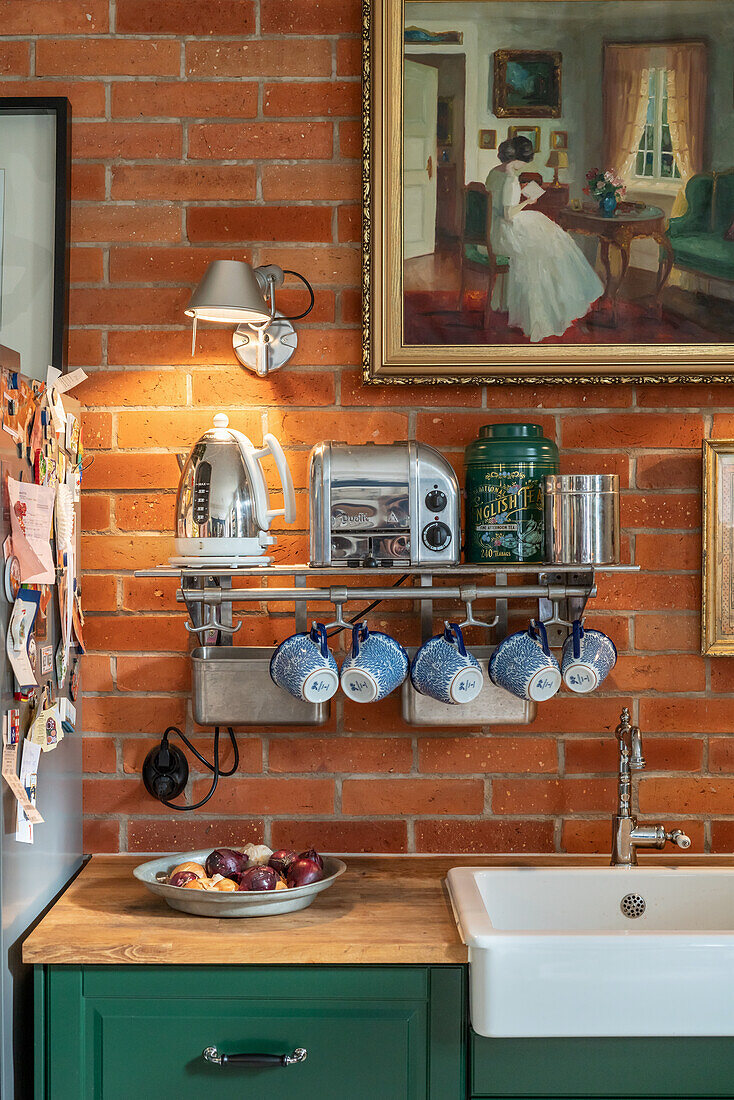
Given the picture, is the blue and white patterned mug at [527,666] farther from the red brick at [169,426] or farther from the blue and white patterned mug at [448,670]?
the red brick at [169,426]

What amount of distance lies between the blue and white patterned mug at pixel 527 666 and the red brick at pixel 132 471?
66 centimetres

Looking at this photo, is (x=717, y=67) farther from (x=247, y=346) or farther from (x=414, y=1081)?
(x=414, y=1081)

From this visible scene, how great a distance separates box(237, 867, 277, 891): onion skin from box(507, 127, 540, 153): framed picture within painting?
1.30m

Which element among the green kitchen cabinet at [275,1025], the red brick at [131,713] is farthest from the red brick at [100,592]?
the green kitchen cabinet at [275,1025]

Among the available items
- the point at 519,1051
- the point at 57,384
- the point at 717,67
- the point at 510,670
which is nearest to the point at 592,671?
the point at 510,670

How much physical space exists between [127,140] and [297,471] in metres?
0.67

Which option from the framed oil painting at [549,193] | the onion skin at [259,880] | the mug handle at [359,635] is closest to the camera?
the onion skin at [259,880]

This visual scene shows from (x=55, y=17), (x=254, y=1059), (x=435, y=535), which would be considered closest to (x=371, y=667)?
(x=435, y=535)

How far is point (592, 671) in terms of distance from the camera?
1562 millimetres

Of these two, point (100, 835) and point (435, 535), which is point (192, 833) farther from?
point (435, 535)

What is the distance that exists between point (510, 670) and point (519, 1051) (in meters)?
0.54

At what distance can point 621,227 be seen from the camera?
1738 millimetres

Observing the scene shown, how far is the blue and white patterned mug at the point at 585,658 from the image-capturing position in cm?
156

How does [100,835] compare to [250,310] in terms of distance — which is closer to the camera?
[250,310]
